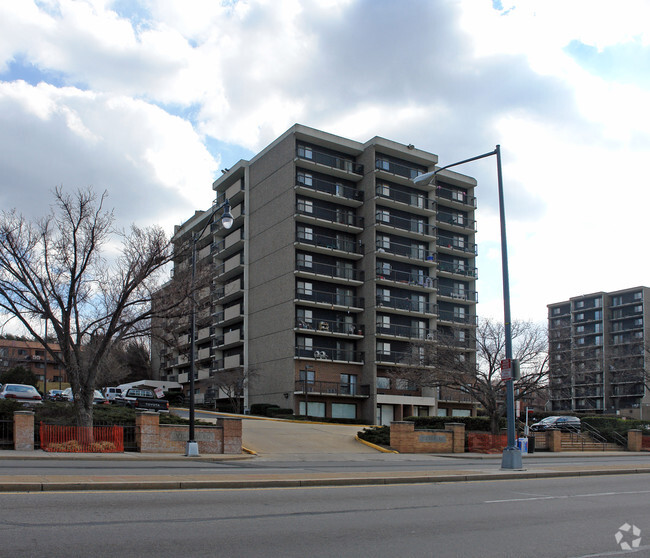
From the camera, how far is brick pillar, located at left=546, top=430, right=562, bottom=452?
1506 inches

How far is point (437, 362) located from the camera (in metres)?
39.4

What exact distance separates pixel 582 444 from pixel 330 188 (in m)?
29.5

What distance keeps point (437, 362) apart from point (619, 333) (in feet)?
290

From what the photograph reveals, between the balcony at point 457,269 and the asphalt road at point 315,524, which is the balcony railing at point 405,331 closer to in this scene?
the balcony at point 457,269

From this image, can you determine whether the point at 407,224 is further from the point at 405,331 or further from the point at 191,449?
the point at 191,449

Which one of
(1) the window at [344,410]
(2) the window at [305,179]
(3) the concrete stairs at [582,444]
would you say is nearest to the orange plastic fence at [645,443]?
(3) the concrete stairs at [582,444]

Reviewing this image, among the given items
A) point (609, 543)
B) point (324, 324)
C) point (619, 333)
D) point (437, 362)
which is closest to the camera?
point (609, 543)

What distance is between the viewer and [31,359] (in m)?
91.0

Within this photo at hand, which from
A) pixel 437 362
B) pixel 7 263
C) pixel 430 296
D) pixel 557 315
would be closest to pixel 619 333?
pixel 557 315

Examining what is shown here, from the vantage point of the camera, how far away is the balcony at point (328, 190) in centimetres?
5675

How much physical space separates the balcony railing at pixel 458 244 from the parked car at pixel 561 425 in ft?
69.2

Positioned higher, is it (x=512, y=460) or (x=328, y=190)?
(x=328, y=190)

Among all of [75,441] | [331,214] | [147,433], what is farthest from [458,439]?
[331,214]

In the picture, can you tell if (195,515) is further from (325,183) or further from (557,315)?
(557,315)
